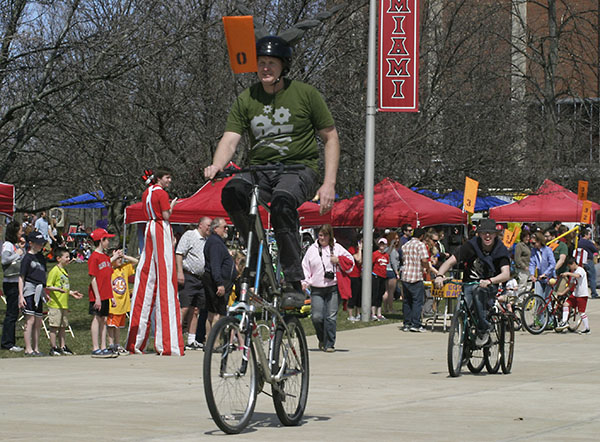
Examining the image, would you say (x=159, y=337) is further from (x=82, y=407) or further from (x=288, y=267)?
(x=288, y=267)

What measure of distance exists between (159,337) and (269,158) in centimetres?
706

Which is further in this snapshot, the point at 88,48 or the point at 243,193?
the point at 88,48

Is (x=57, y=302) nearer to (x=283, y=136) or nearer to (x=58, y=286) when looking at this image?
(x=58, y=286)

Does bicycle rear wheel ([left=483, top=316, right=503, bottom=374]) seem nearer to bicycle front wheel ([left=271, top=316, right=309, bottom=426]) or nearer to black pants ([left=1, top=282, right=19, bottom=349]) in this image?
bicycle front wheel ([left=271, top=316, right=309, bottom=426])

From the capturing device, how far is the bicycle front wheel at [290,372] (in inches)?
281

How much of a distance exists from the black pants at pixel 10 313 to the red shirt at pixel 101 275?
1400mm

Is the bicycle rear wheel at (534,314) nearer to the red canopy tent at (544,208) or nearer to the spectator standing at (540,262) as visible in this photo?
the spectator standing at (540,262)

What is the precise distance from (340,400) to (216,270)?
20.0 ft

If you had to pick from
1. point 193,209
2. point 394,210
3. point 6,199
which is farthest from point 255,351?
point 394,210

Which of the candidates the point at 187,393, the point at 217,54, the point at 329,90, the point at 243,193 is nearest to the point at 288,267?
the point at 243,193

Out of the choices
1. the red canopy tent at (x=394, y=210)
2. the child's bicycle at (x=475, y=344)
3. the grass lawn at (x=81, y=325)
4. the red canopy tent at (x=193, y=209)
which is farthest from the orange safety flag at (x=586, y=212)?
the child's bicycle at (x=475, y=344)

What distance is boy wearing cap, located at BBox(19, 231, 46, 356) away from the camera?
46.5ft

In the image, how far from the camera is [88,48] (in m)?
16.7

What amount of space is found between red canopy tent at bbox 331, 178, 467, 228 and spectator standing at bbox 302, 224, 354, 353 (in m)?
7.02
